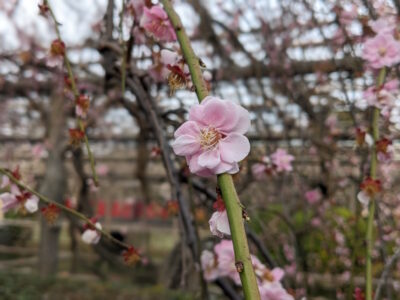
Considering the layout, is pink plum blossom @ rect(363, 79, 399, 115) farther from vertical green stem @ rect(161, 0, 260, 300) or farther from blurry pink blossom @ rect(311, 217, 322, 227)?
blurry pink blossom @ rect(311, 217, 322, 227)

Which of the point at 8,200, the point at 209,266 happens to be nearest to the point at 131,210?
the point at 209,266

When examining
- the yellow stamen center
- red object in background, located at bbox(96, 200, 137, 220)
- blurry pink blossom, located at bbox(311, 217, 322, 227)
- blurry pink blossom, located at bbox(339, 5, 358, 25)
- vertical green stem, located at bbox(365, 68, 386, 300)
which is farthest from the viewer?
red object in background, located at bbox(96, 200, 137, 220)

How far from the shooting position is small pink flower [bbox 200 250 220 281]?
1177 millimetres

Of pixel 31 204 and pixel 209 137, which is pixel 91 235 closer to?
pixel 31 204

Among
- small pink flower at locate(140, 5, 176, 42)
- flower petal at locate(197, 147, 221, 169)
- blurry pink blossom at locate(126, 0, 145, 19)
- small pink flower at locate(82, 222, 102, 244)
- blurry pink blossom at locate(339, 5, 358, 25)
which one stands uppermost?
blurry pink blossom at locate(339, 5, 358, 25)

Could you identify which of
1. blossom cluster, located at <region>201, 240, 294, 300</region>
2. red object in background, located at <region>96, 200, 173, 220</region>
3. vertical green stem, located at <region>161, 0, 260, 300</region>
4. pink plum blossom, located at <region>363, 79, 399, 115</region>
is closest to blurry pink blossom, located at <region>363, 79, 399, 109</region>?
pink plum blossom, located at <region>363, 79, 399, 115</region>

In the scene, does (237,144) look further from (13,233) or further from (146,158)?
(13,233)

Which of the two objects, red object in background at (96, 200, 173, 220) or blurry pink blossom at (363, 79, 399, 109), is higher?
blurry pink blossom at (363, 79, 399, 109)

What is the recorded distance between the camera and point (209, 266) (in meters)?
1.20

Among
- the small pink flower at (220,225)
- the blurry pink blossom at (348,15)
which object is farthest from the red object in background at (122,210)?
the small pink flower at (220,225)

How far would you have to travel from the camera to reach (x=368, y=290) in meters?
0.89

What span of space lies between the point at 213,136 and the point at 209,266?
2.33 ft

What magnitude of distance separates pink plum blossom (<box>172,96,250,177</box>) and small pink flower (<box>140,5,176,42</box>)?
0.46 m

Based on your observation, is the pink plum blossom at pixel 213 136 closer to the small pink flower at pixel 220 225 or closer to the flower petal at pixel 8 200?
the small pink flower at pixel 220 225
